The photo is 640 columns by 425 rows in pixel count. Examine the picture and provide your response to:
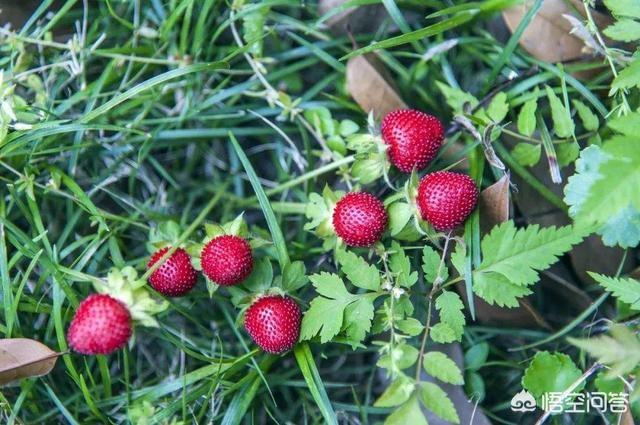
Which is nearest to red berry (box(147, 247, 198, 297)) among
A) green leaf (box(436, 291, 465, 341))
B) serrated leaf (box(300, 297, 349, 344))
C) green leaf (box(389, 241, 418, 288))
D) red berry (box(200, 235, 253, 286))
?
red berry (box(200, 235, 253, 286))

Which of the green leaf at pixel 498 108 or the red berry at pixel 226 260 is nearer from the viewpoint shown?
the red berry at pixel 226 260

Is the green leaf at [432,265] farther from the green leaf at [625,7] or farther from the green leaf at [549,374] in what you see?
the green leaf at [625,7]

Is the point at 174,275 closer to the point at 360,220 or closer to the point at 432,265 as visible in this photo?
the point at 360,220

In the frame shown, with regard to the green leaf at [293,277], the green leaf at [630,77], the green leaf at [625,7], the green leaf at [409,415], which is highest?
the green leaf at [625,7]

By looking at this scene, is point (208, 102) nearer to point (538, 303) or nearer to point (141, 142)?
point (141, 142)

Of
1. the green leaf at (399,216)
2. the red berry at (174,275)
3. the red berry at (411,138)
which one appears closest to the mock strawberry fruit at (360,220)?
the green leaf at (399,216)

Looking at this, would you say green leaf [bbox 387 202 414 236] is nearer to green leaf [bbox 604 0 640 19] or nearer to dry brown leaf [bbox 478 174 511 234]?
dry brown leaf [bbox 478 174 511 234]

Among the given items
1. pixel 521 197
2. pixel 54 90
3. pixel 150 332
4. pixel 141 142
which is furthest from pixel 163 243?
pixel 521 197
